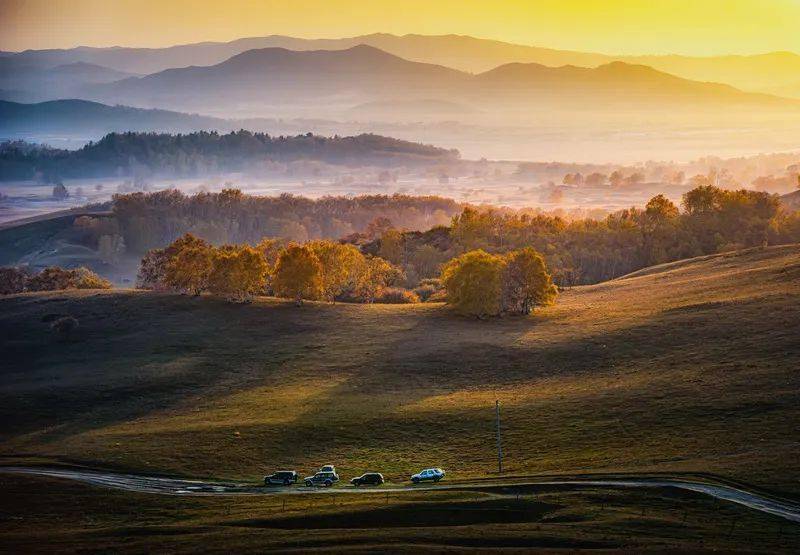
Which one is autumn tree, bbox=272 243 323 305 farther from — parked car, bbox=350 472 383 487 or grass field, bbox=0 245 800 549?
parked car, bbox=350 472 383 487

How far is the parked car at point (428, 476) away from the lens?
65.2 meters

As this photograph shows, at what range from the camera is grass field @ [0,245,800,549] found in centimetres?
7056

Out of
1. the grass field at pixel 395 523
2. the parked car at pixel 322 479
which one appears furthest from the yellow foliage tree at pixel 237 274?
the grass field at pixel 395 523

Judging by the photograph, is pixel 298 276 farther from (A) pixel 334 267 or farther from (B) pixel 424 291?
(B) pixel 424 291

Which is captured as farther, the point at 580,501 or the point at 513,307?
the point at 513,307

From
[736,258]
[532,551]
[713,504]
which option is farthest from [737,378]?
[736,258]

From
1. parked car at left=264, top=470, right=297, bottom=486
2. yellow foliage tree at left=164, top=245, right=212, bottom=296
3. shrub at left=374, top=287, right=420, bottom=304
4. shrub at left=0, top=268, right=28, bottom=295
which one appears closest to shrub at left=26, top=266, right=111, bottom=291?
shrub at left=0, top=268, right=28, bottom=295

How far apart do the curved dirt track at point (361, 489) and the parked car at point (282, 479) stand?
41.7 inches

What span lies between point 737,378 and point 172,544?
2042 inches

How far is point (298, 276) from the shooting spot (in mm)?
132875

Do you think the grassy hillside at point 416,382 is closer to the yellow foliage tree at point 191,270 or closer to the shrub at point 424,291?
the yellow foliage tree at point 191,270

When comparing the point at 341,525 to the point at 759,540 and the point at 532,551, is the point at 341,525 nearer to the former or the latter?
the point at 532,551

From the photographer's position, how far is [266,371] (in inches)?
4072

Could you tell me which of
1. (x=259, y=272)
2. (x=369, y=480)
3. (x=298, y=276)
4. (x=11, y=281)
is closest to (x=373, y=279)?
(x=298, y=276)
